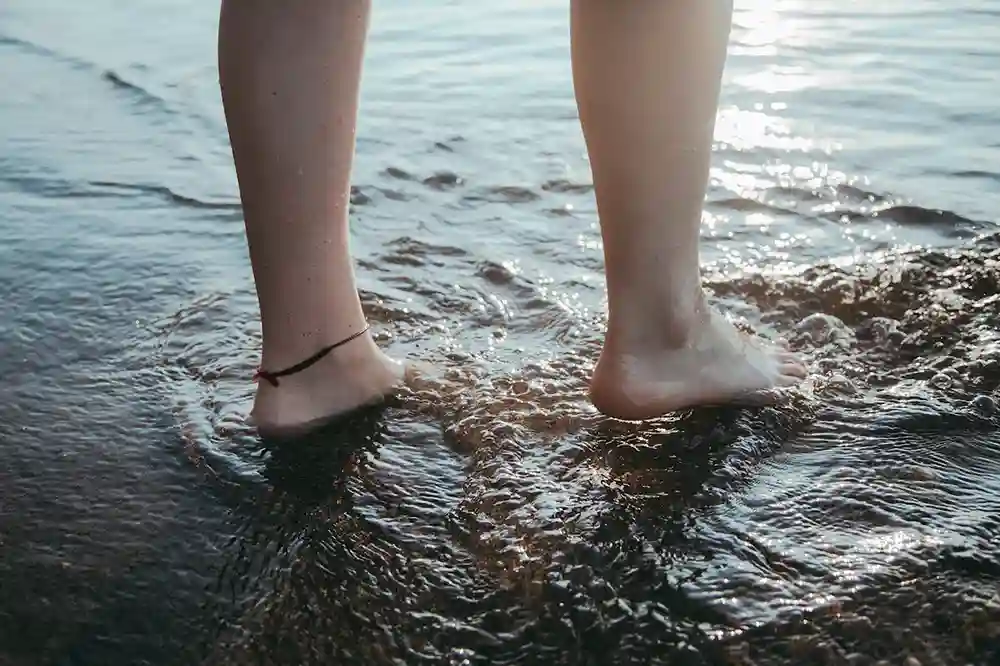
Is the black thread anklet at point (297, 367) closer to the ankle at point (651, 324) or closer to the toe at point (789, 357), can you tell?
the ankle at point (651, 324)

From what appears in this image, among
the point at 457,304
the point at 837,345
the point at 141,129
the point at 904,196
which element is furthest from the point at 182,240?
the point at 904,196

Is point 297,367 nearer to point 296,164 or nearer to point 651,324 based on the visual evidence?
point 296,164

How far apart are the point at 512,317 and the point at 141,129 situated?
1.46 metres

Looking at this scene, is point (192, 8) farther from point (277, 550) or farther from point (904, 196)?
point (277, 550)

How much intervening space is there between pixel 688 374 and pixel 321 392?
45 cm

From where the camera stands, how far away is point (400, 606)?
3.23 feet

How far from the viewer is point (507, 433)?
127 centimetres

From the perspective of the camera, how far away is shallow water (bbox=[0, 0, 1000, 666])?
96 centimetres

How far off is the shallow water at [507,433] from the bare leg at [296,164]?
0.12 m

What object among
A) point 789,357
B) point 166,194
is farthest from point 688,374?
point 166,194

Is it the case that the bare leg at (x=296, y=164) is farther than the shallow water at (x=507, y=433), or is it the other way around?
the bare leg at (x=296, y=164)

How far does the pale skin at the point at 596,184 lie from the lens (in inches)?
44.1

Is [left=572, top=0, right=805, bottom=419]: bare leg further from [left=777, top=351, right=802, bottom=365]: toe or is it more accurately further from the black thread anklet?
the black thread anklet

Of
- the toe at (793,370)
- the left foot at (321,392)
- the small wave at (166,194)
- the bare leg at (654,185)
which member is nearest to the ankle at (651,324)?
the bare leg at (654,185)
